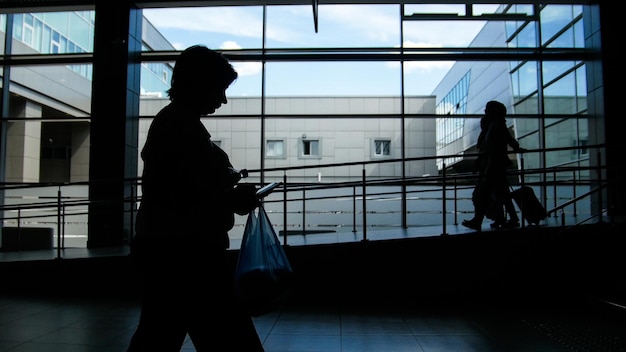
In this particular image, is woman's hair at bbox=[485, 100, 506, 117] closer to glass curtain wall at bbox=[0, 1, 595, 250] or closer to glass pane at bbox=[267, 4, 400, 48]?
glass curtain wall at bbox=[0, 1, 595, 250]

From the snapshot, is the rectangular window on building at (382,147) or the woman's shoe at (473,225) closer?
the woman's shoe at (473,225)

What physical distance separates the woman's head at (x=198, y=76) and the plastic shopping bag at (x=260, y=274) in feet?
1.80

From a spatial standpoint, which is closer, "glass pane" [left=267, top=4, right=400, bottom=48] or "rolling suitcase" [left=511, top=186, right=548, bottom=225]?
"rolling suitcase" [left=511, top=186, right=548, bottom=225]

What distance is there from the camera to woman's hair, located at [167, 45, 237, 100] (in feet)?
4.99

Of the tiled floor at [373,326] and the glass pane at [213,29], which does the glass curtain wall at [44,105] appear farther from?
the tiled floor at [373,326]

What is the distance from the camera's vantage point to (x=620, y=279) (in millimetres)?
4613

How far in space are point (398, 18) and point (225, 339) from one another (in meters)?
8.82

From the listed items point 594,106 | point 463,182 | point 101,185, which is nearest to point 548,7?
point 594,106

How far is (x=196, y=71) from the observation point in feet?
4.99

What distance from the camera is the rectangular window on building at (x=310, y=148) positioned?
9414 millimetres

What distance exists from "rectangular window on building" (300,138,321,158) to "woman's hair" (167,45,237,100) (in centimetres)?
785

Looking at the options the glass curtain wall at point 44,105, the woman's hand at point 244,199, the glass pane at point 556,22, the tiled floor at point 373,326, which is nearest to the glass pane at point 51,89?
the glass curtain wall at point 44,105

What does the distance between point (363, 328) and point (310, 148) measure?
573 cm

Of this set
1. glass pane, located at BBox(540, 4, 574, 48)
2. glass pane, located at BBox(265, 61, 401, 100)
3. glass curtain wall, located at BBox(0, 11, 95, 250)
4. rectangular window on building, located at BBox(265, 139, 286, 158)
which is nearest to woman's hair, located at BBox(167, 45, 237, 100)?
glass pane, located at BBox(265, 61, 401, 100)
